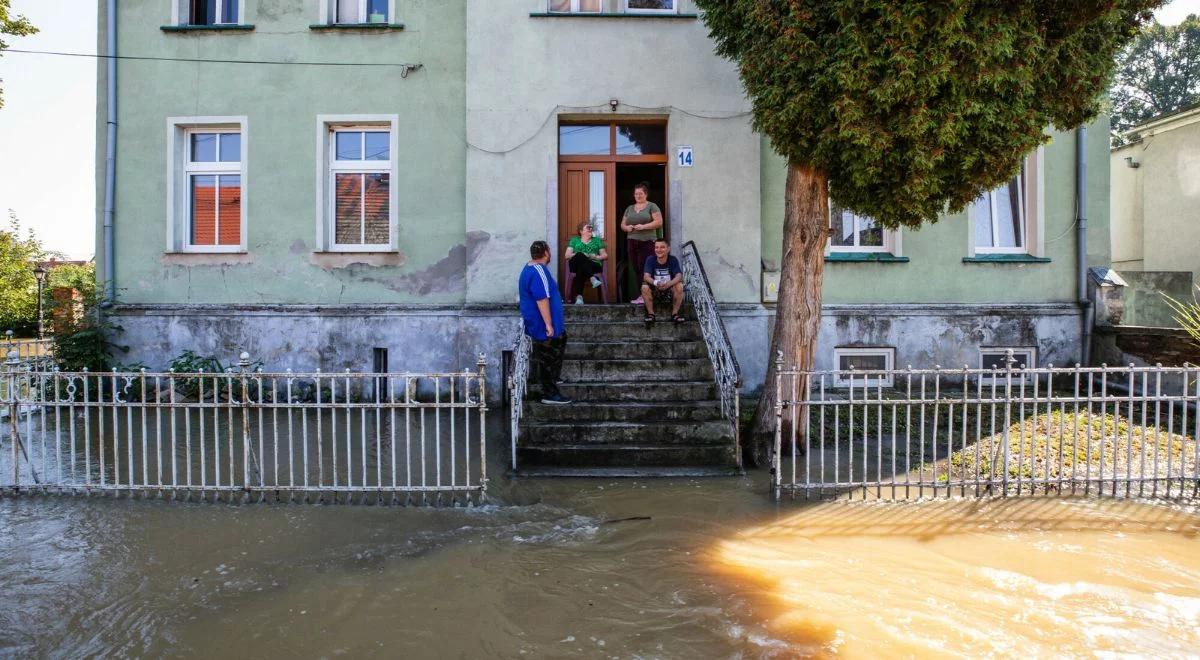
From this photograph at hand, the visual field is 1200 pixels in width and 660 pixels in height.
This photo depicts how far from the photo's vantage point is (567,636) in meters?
3.90

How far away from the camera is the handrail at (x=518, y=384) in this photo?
7.02 metres

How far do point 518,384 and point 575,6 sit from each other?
666cm

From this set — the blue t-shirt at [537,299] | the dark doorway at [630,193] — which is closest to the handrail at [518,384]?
the blue t-shirt at [537,299]

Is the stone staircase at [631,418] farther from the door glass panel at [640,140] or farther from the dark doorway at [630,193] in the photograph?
the door glass panel at [640,140]

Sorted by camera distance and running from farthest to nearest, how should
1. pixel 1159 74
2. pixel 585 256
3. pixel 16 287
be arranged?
pixel 1159 74
pixel 16 287
pixel 585 256

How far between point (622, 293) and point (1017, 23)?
6.35 meters

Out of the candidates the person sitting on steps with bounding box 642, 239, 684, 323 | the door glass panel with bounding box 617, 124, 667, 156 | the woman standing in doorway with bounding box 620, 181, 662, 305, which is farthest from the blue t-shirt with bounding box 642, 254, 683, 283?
the door glass panel with bounding box 617, 124, 667, 156

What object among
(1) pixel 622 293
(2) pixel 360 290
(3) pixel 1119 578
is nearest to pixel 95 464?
(2) pixel 360 290

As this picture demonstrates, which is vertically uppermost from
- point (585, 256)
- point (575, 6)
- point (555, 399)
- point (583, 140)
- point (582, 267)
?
point (575, 6)

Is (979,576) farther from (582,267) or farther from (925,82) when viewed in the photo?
(582,267)

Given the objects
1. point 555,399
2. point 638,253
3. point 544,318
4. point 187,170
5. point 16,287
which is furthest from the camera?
point 16,287

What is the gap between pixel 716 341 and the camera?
27.5 ft

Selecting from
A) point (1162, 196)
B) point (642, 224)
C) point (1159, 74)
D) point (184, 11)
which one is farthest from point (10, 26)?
point (1159, 74)

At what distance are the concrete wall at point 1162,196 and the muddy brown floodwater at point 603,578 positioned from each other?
14680 millimetres
